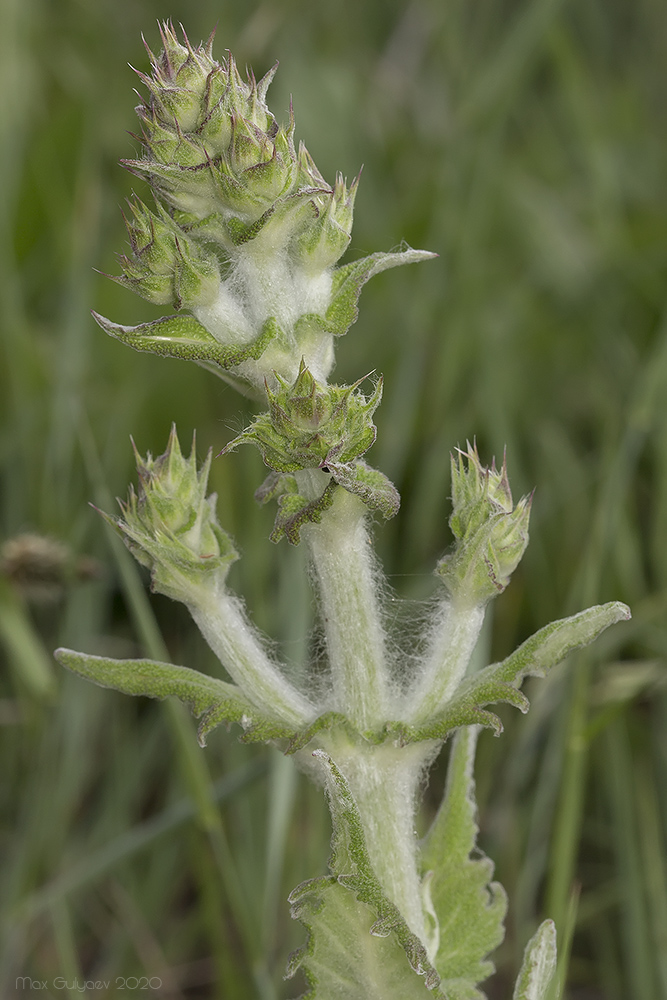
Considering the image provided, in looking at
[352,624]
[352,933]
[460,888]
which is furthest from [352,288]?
[460,888]

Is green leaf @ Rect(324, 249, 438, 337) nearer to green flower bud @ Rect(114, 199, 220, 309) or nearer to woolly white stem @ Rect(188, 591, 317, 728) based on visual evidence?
green flower bud @ Rect(114, 199, 220, 309)

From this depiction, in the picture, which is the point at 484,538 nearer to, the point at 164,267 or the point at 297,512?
the point at 297,512

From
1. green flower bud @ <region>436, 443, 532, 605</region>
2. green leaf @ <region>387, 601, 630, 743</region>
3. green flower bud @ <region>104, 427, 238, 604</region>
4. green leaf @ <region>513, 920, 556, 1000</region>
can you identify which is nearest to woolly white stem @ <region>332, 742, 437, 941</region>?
green leaf @ <region>387, 601, 630, 743</region>

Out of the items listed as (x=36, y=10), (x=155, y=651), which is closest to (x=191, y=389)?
(x=155, y=651)

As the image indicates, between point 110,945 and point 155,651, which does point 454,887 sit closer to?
point 155,651

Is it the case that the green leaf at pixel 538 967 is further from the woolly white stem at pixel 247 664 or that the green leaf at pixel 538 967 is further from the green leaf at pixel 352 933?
the woolly white stem at pixel 247 664

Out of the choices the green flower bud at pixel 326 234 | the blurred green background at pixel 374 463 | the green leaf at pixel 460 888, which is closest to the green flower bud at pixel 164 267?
the green flower bud at pixel 326 234
